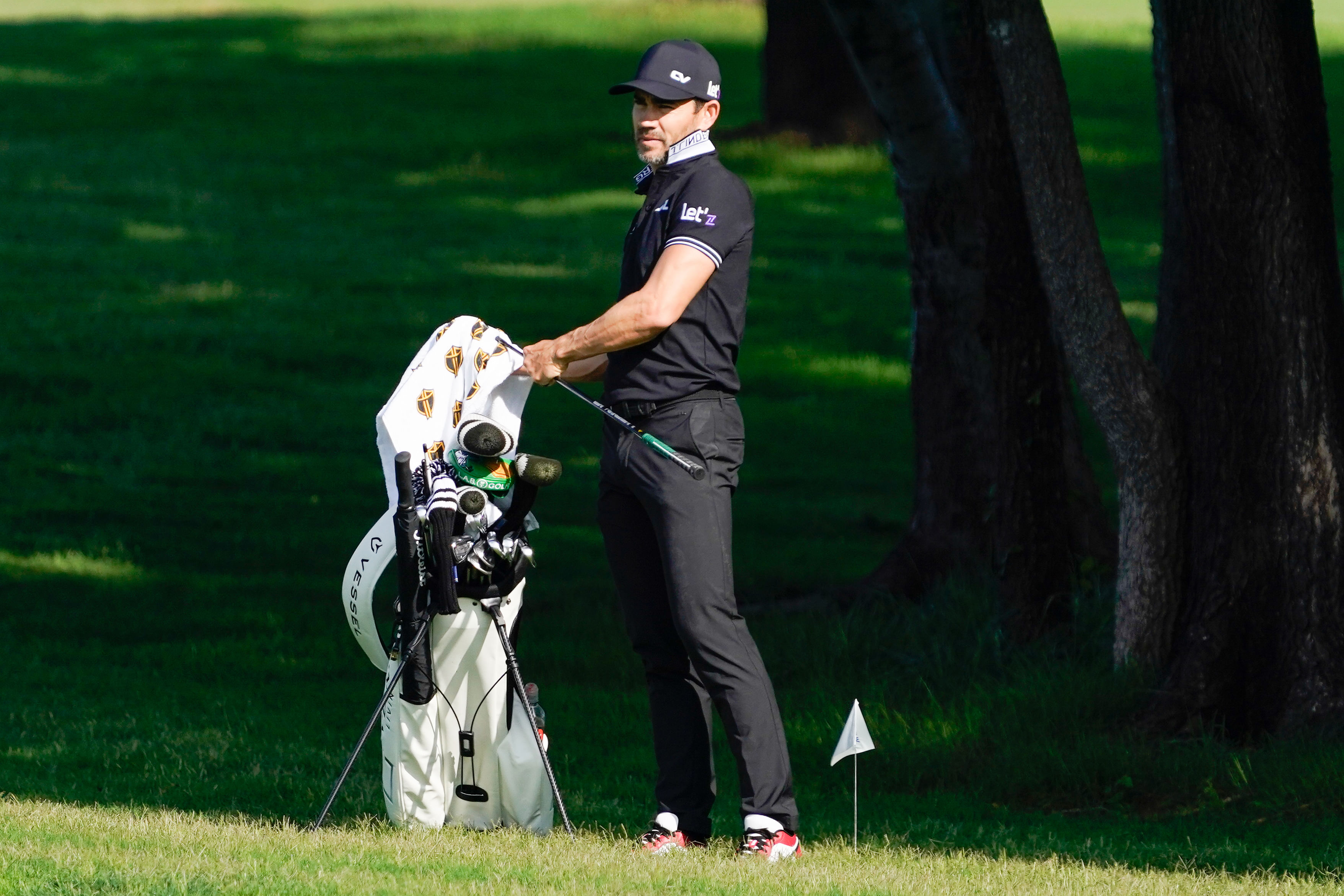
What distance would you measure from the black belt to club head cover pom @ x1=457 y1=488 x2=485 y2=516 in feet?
1.80

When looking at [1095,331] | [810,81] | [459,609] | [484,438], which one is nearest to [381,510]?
[1095,331]

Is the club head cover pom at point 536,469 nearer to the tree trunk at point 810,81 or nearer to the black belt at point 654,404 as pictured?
the black belt at point 654,404

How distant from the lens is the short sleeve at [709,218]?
5445 mm

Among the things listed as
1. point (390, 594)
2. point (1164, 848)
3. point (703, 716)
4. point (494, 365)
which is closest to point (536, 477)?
point (494, 365)

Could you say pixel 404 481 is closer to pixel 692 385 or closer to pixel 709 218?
pixel 692 385

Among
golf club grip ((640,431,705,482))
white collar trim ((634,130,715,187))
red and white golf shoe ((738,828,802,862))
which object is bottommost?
red and white golf shoe ((738,828,802,862))

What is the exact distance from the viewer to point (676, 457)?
5.51m

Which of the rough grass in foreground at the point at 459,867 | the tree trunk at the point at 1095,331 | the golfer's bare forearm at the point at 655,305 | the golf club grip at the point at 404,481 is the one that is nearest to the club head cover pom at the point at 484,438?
the golf club grip at the point at 404,481

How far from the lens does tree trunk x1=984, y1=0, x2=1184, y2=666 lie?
25.0 feet

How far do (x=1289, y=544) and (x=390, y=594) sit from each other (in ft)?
15.9

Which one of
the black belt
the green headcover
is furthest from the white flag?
the green headcover

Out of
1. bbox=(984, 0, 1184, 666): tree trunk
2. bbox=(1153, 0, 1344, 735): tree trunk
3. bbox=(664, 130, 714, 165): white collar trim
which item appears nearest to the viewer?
bbox=(664, 130, 714, 165): white collar trim

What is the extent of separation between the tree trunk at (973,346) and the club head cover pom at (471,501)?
3559 millimetres

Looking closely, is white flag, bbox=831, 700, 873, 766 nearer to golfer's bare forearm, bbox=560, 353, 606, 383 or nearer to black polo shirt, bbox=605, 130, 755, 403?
black polo shirt, bbox=605, 130, 755, 403
